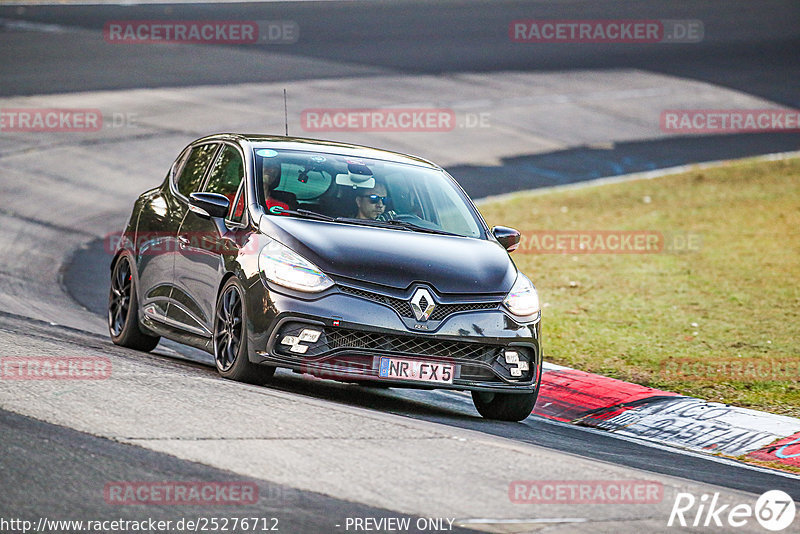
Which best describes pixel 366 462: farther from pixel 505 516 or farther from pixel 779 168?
pixel 779 168

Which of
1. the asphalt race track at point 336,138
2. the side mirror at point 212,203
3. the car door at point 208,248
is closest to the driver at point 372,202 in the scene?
the car door at point 208,248

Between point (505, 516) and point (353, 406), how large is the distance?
8.28ft

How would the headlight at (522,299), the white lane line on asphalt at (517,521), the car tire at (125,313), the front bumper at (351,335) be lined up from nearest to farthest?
the white lane line on asphalt at (517,521)
the front bumper at (351,335)
the headlight at (522,299)
the car tire at (125,313)

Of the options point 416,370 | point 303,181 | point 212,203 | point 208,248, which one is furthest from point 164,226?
point 416,370

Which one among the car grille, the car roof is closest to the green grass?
the car roof

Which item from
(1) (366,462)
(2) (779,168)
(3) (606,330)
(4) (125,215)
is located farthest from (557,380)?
(2) (779,168)

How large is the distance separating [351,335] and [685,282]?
829 centimetres

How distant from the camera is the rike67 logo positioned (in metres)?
6.14

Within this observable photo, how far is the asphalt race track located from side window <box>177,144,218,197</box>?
4.43 feet

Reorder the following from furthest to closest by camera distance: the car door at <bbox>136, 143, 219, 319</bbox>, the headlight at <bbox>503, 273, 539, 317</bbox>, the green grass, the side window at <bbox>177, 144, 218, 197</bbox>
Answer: the green grass → the side window at <bbox>177, 144, 218, 197</bbox> → the car door at <bbox>136, 143, 219, 319</bbox> → the headlight at <bbox>503, 273, 539, 317</bbox>

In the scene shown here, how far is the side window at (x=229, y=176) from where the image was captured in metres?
9.12

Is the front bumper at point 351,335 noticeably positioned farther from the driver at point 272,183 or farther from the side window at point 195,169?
the side window at point 195,169

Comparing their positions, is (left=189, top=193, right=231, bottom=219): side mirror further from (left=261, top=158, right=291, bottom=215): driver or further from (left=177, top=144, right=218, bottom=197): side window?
(left=177, top=144, right=218, bottom=197): side window

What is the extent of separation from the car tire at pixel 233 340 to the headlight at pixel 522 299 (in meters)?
1.61
